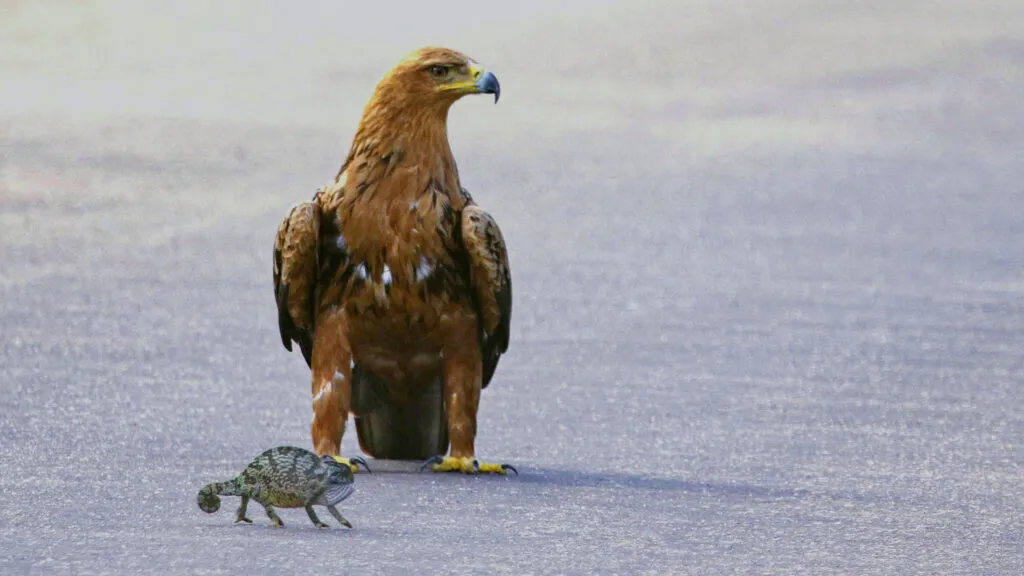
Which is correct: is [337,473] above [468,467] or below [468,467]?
above

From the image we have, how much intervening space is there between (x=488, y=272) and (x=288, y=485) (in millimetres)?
1845

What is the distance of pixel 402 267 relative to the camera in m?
10.2

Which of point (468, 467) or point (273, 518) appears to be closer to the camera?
point (273, 518)

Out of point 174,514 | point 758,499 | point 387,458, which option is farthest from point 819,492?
point 174,514

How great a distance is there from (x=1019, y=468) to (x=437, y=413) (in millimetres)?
2414

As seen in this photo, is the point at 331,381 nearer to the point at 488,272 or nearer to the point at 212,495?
the point at 488,272

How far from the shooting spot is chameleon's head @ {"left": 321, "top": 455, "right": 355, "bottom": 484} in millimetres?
8875

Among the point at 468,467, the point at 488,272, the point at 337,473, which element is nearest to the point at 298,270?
the point at 488,272

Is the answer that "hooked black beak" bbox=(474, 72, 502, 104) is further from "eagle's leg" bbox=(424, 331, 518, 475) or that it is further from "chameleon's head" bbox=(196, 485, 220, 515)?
"chameleon's head" bbox=(196, 485, 220, 515)

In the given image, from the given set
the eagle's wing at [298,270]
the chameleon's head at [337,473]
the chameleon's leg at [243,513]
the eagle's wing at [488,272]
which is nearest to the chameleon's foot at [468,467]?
the eagle's wing at [488,272]

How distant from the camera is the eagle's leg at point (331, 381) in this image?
10.4 m

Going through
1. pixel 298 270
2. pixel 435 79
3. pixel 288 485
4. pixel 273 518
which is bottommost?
pixel 273 518

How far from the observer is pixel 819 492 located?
33.6ft

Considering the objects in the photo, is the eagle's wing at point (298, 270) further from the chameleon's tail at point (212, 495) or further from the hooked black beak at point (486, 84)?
the chameleon's tail at point (212, 495)
